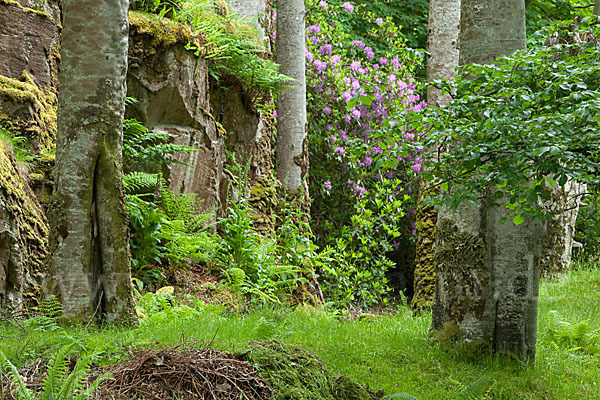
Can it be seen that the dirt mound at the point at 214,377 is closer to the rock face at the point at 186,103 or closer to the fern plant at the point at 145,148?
the fern plant at the point at 145,148

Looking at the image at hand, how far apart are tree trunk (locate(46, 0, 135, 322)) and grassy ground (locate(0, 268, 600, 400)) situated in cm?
36

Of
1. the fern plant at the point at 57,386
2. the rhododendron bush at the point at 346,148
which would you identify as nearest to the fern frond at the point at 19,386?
the fern plant at the point at 57,386

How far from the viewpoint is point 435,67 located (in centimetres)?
867

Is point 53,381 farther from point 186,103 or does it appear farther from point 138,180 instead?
point 186,103

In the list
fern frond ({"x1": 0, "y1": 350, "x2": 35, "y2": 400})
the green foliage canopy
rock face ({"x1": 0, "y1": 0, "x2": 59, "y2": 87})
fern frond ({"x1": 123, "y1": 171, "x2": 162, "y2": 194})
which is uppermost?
rock face ({"x1": 0, "y1": 0, "x2": 59, "y2": 87})

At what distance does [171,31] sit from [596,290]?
7775 mm

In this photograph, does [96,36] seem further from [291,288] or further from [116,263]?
[291,288]

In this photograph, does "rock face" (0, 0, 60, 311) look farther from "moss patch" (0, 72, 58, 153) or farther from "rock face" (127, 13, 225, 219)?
"rock face" (127, 13, 225, 219)

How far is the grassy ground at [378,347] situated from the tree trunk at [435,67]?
6.75 ft

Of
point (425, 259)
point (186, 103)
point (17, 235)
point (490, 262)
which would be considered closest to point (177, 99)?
point (186, 103)

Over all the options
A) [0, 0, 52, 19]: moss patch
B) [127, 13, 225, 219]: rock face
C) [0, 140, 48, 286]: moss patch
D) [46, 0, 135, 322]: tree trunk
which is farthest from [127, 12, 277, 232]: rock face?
[46, 0, 135, 322]: tree trunk

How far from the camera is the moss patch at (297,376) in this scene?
11.9ft

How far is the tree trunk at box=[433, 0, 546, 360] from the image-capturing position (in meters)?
4.92

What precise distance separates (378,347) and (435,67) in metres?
4.94
